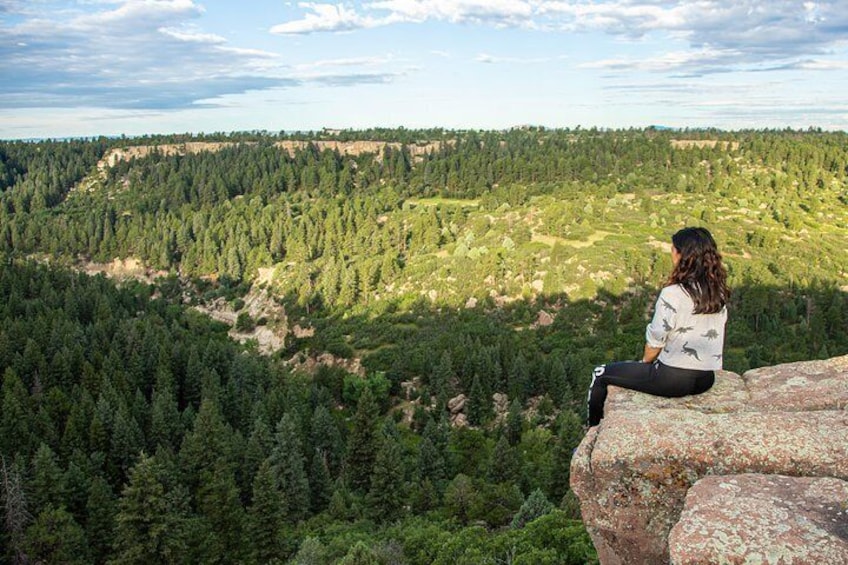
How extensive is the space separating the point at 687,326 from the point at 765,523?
455 centimetres

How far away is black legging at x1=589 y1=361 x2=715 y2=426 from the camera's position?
12.8 metres

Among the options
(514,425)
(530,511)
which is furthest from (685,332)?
(514,425)

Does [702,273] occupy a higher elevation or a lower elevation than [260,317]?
higher

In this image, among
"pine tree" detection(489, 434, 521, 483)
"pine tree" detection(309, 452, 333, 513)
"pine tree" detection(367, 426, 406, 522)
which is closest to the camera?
"pine tree" detection(367, 426, 406, 522)

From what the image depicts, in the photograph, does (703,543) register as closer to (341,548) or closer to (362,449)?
(341,548)

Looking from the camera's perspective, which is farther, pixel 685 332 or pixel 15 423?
pixel 15 423

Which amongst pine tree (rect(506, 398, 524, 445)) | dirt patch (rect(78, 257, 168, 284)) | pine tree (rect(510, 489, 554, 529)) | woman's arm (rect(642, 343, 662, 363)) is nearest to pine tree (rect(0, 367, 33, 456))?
pine tree (rect(510, 489, 554, 529))

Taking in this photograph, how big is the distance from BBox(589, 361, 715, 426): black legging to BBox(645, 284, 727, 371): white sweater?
0.70 feet

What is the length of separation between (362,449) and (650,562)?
52.8m

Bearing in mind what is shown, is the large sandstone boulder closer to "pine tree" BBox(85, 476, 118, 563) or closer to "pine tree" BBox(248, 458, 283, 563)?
"pine tree" BBox(248, 458, 283, 563)

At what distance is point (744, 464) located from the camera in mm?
10195

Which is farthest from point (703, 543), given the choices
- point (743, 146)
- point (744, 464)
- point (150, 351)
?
point (743, 146)

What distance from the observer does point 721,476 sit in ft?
32.8

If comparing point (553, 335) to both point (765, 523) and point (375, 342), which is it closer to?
point (375, 342)
